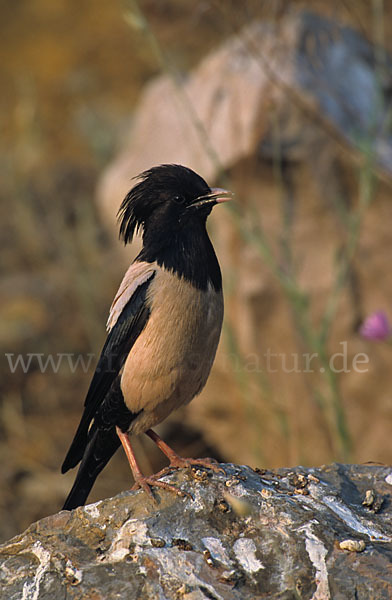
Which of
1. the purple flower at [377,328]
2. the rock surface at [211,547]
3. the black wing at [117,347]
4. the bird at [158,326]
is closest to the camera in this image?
the rock surface at [211,547]

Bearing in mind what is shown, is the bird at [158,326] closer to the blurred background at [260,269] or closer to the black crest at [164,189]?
the black crest at [164,189]

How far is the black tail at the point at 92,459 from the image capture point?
4070 millimetres

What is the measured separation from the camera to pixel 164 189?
3.95 m

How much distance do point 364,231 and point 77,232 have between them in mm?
4112

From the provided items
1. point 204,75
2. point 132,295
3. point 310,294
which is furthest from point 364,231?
point 132,295

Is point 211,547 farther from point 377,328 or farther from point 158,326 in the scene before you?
point 377,328

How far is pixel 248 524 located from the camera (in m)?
3.05

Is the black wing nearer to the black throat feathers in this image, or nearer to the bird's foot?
the black throat feathers

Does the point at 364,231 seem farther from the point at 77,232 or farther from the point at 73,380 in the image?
the point at 77,232

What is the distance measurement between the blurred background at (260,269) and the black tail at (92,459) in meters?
1.36

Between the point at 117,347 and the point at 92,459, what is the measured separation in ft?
2.13

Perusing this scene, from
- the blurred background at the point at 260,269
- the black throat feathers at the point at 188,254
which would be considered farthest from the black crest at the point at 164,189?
the blurred background at the point at 260,269

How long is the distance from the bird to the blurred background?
1.08 meters

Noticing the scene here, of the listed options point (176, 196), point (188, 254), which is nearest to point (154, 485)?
point (188, 254)
